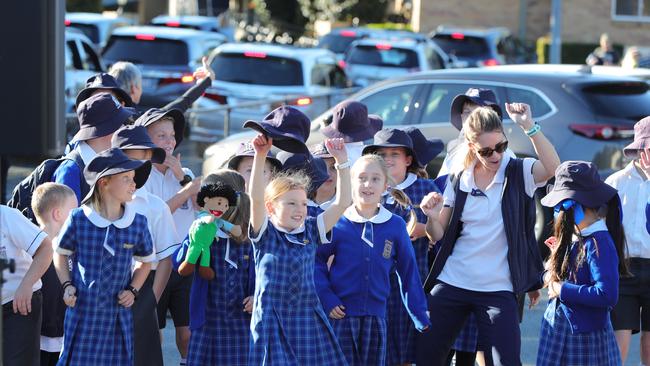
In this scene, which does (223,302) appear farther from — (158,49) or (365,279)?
(158,49)

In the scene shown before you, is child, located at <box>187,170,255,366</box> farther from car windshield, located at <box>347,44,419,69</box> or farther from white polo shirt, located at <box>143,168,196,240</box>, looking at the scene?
car windshield, located at <box>347,44,419,69</box>

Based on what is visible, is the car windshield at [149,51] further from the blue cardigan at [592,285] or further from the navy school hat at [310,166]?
the blue cardigan at [592,285]

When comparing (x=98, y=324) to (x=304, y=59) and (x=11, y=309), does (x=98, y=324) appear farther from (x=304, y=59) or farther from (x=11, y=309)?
(x=304, y=59)

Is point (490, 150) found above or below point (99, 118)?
below

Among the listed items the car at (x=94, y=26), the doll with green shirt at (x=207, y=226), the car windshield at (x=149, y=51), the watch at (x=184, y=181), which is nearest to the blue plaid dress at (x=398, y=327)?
the doll with green shirt at (x=207, y=226)

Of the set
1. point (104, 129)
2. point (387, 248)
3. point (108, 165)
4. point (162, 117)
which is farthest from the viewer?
point (162, 117)

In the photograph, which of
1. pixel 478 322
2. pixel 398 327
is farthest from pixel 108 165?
pixel 478 322

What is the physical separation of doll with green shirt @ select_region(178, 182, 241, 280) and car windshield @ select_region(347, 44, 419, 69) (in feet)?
52.9

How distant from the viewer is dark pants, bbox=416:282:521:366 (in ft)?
19.9

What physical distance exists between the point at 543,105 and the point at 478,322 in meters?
4.72

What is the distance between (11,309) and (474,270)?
92.0 inches

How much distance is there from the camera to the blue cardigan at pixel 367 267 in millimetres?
5930

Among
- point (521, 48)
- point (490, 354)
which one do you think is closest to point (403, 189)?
point (490, 354)

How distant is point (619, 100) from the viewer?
1055cm
